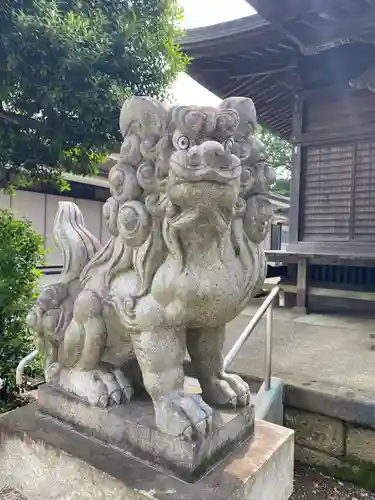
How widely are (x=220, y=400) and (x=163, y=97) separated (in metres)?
2.32

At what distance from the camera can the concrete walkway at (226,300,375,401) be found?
2580 millimetres

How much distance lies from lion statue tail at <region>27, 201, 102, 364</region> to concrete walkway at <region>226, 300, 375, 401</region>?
60.3 inches

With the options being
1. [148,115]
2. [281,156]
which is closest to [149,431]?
[148,115]

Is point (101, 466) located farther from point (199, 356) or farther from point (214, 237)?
point (214, 237)

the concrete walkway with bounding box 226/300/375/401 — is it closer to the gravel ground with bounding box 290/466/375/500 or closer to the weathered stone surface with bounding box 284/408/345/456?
the weathered stone surface with bounding box 284/408/345/456

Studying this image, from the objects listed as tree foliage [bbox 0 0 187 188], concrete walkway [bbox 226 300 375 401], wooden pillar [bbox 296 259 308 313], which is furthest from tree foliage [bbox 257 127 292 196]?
tree foliage [bbox 0 0 187 188]

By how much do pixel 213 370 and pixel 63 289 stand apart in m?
0.67

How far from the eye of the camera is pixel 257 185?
4.21 ft

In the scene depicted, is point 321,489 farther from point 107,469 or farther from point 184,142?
point 184,142

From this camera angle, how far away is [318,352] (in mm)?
3299

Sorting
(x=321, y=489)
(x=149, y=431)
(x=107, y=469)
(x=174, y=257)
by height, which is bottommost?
(x=321, y=489)

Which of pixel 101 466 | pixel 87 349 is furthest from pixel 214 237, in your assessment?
pixel 101 466

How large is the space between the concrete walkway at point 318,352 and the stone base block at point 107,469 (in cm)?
108

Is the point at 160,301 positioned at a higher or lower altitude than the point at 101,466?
higher
